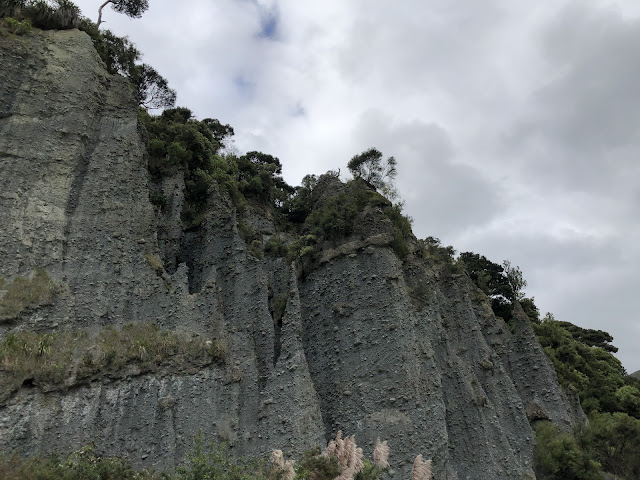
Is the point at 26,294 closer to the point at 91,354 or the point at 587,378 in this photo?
the point at 91,354

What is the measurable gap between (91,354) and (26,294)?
3113 mm

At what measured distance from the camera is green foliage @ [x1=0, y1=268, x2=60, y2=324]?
56.2 feet

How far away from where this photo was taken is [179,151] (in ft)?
88.7

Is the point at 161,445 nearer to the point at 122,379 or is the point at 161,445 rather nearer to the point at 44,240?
the point at 122,379

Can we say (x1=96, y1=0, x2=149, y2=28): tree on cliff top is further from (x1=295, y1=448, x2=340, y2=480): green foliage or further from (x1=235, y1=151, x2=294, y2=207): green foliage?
(x1=295, y1=448, x2=340, y2=480): green foliage

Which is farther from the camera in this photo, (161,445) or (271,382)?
(271,382)

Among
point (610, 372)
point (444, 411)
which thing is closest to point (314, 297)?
point (444, 411)

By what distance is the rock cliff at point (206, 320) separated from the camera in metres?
17.7

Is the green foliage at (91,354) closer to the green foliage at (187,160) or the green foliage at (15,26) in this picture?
the green foliage at (187,160)

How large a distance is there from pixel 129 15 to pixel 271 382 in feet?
88.9

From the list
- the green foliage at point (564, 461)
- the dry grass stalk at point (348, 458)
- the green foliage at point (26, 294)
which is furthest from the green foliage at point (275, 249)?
the green foliage at point (564, 461)

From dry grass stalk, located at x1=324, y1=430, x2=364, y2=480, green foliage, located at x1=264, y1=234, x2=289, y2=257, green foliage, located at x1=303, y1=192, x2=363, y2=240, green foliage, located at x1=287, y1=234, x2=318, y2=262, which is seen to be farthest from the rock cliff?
dry grass stalk, located at x1=324, y1=430, x2=364, y2=480

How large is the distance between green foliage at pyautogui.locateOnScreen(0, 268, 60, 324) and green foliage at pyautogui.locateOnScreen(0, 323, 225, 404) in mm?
895

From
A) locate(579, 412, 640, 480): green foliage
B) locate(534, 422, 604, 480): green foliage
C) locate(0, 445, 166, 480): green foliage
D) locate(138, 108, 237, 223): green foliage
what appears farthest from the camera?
locate(138, 108, 237, 223): green foliage
